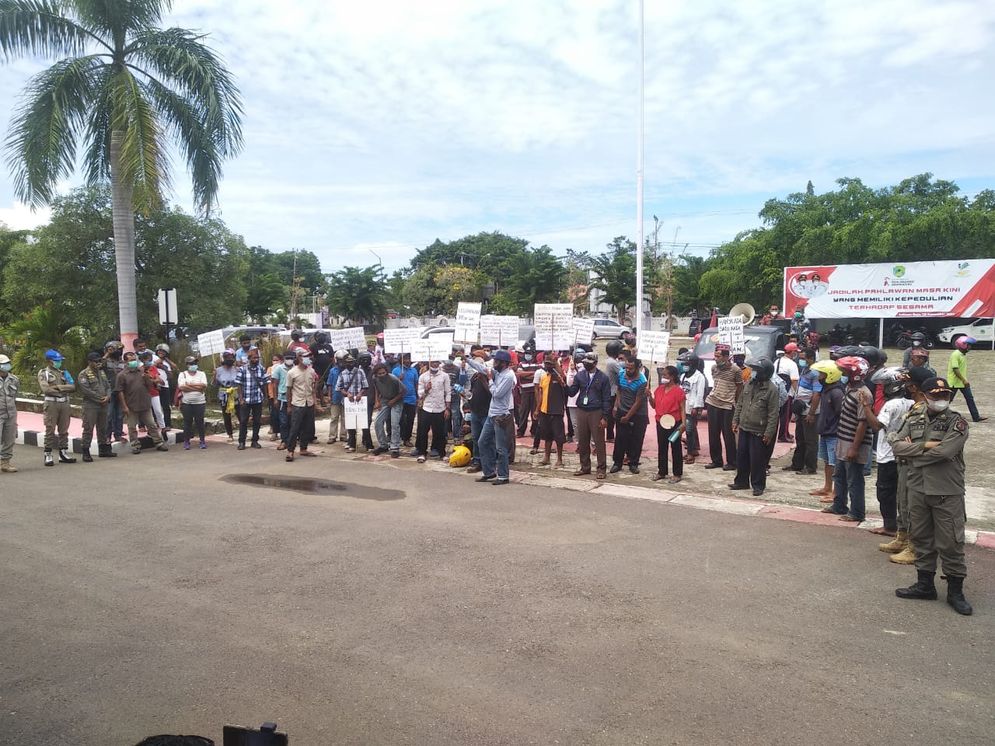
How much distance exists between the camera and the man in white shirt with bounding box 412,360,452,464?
463 inches

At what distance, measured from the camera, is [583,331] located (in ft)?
43.3

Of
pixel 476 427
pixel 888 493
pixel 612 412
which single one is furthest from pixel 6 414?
pixel 888 493

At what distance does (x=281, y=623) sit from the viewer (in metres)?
5.21

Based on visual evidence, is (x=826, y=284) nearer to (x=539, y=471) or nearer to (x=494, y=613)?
(x=539, y=471)

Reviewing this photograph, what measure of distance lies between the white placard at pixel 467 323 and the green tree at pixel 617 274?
1370 inches

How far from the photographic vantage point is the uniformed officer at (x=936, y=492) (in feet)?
18.1

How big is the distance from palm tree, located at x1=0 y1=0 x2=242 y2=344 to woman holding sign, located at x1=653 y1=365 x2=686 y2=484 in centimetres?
1204

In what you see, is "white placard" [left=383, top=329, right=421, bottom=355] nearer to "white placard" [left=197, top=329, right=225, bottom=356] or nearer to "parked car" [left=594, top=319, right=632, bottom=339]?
"white placard" [left=197, top=329, right=225, bottom=356]

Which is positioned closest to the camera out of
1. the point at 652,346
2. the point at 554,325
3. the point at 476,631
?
the point at 476,631

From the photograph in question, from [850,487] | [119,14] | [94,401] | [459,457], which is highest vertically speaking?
[119,14]

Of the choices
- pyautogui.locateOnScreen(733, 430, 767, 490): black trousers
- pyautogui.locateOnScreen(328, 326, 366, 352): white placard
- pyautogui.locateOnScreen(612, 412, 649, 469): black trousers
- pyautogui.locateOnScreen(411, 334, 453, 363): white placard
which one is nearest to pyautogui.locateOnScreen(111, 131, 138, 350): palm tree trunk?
pyautogui.locateOnScreen(328, 326, 366, 352): white placard

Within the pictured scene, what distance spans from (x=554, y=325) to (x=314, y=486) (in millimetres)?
5731

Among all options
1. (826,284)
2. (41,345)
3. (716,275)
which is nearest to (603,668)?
(41,345)

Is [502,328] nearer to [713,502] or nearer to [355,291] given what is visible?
[713,502]
